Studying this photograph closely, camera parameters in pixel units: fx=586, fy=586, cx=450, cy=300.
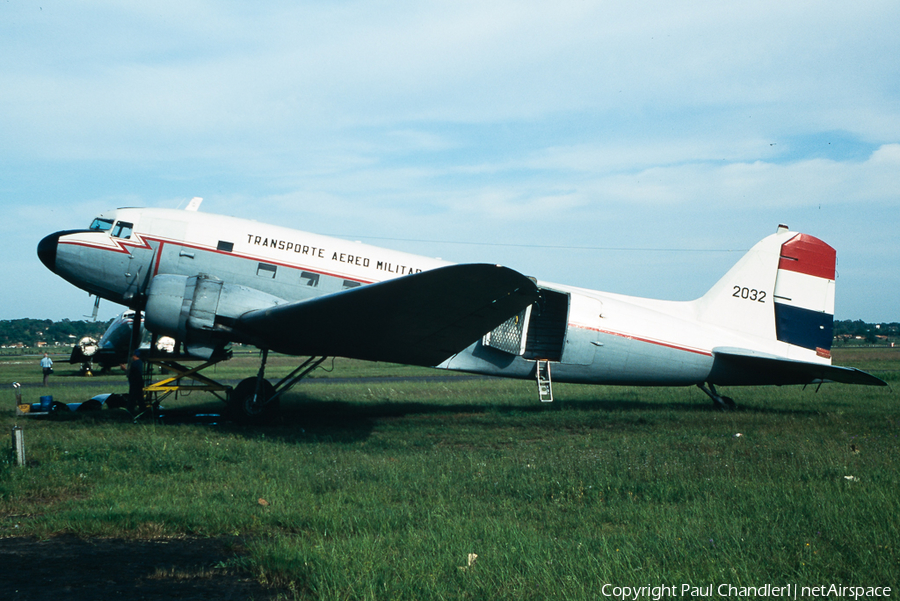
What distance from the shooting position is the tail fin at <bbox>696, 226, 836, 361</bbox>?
13141 millimetres

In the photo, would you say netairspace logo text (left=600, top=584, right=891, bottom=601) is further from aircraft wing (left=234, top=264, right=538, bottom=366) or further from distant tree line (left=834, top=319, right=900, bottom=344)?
distant tree line (left=834, top=319, right=900, bottom=344)

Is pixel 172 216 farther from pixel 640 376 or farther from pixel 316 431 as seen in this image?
pixel 640 376

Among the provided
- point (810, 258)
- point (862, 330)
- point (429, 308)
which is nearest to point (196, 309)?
point (429, 308)

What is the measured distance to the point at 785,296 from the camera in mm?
13297

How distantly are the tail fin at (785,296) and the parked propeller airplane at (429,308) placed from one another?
3 centimetres

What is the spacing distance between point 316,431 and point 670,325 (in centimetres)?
788

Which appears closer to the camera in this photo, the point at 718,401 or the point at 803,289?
the point at 803,289

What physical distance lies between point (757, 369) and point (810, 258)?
9.37ft

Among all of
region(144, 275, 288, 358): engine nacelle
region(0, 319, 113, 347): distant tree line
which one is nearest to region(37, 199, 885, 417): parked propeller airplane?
region(144, 275, 288, 358): engine nacelle

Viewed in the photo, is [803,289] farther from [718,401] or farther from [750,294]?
[718,401]

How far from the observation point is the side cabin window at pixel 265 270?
37.8 ft

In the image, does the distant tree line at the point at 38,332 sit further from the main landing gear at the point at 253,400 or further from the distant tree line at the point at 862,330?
the distant tree line at the point at 862,330

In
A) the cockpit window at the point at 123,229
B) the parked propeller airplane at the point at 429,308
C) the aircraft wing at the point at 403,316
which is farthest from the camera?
the cockpit window at the point at 123,229

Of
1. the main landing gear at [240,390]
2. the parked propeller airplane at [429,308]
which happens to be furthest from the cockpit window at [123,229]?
the main landing gear at [240,390]
